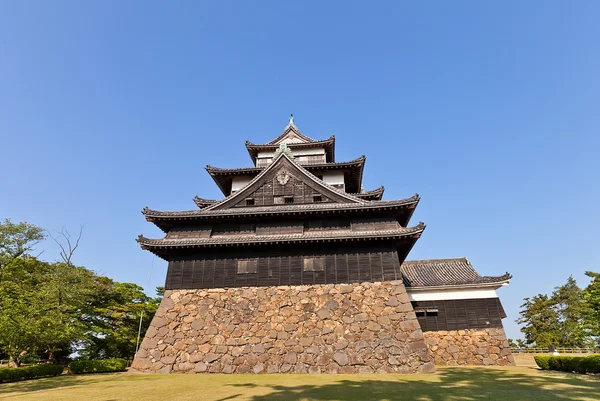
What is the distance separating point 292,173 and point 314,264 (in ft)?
22.0

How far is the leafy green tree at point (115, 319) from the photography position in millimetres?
24797

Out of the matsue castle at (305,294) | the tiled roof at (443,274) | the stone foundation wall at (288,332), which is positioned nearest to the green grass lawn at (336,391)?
the stone foundation wall at (288,332)

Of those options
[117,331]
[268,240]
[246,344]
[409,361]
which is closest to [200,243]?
[268,240]

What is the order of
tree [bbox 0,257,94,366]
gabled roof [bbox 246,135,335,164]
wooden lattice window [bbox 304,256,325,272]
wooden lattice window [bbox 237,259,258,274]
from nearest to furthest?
tree [bbox 0,257,94,366]
wooden lattice window [bbox 304,256,325,272]
wooden lattice window [bbox 237,259,258,274]
gabled roof [bbox 246,135,335,164]

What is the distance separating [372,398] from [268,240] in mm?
10110

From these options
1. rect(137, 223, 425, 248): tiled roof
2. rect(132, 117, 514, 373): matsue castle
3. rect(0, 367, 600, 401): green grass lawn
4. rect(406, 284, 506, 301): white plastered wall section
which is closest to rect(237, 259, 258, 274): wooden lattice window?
rect(132, 117, 514, 373): matsue castle

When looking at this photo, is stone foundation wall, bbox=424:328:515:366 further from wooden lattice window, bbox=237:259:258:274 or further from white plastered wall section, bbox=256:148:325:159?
white plastered wall section, bbox=256:148:325:159

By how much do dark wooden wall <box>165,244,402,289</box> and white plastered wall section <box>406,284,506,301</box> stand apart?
430 cm

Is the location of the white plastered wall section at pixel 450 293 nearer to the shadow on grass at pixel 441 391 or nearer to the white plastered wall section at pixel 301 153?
the shadow on grass at pixel 441 391

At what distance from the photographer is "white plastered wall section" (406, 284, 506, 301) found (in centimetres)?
1927

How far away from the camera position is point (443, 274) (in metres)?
21.6

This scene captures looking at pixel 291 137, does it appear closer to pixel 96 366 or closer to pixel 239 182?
pixel 239 182

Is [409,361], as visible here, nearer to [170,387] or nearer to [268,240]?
[268,240]

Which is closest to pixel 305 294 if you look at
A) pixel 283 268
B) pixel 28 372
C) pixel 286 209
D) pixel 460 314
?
pixel 283 268
